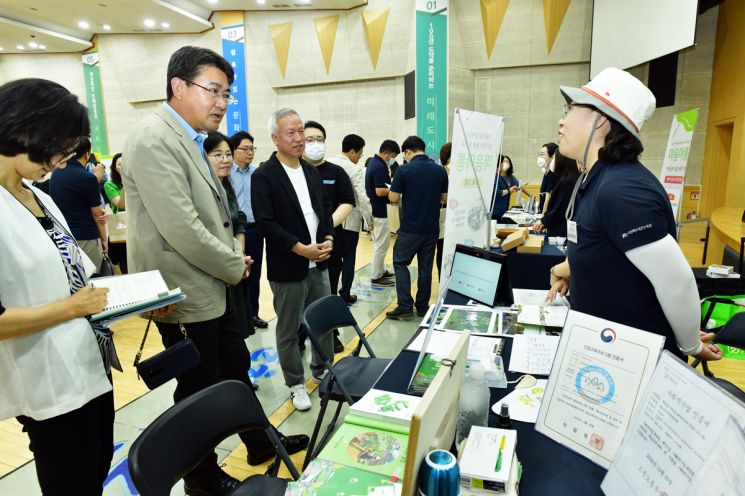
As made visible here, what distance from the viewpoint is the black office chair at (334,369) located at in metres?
1.89

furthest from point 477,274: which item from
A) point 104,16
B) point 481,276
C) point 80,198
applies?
point 104,16

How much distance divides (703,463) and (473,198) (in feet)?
7.31

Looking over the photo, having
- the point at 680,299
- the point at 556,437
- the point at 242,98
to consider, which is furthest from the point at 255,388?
the point at 242,98

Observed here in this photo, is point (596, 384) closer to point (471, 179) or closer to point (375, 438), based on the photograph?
point (375, 438)

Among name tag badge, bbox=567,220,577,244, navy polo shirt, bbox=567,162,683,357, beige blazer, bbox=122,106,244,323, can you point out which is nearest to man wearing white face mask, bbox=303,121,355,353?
beige blazer, bbox=122,106,244,323

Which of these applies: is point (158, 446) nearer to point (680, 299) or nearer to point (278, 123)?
point (680, 299)

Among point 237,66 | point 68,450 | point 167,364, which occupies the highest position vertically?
point 237,66

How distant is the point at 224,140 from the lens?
2.83m

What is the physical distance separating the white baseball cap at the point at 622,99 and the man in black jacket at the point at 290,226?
1479 millimetres

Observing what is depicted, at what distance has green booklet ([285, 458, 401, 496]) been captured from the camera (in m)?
0.88

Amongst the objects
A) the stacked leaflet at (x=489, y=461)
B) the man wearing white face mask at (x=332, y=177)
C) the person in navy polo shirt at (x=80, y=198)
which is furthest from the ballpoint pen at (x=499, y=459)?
the person in navy polo shirt at (x=80, y=198)

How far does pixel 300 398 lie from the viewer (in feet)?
8.18

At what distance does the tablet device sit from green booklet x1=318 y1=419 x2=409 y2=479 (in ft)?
3.46

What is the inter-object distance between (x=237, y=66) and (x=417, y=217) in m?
8.16
